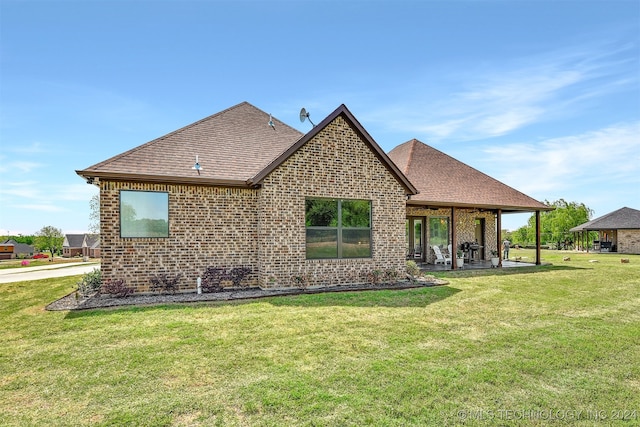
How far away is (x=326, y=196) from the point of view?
11000mm

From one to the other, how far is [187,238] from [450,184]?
12940 mm

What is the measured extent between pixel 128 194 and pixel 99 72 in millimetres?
5826

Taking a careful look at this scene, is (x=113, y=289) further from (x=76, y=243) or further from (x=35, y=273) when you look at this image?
(x=76, y=243)

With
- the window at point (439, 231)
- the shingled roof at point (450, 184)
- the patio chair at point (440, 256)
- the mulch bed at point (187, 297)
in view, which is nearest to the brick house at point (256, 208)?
the mulch bed at point (187, 297)

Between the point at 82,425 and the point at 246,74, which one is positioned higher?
the point at 246,74

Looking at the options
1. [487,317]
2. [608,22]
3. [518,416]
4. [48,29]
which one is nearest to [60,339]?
[518,416]

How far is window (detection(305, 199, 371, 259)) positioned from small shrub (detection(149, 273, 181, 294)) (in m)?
4.13

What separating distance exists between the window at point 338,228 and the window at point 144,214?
4.32 m

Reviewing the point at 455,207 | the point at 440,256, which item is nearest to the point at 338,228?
the point at 455,207

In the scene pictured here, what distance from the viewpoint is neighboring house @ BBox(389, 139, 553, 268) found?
16.7 meters

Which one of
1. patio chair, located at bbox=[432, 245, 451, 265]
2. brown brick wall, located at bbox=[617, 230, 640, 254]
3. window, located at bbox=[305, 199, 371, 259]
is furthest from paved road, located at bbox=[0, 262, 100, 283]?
brown brick wall, located at bbox=[617, 230, 640, 254]

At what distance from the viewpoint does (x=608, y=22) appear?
37.1ft

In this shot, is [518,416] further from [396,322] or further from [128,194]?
[128,194]

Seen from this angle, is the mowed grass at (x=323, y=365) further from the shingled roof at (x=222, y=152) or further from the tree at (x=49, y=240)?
the tree at (x=49, y=240)
